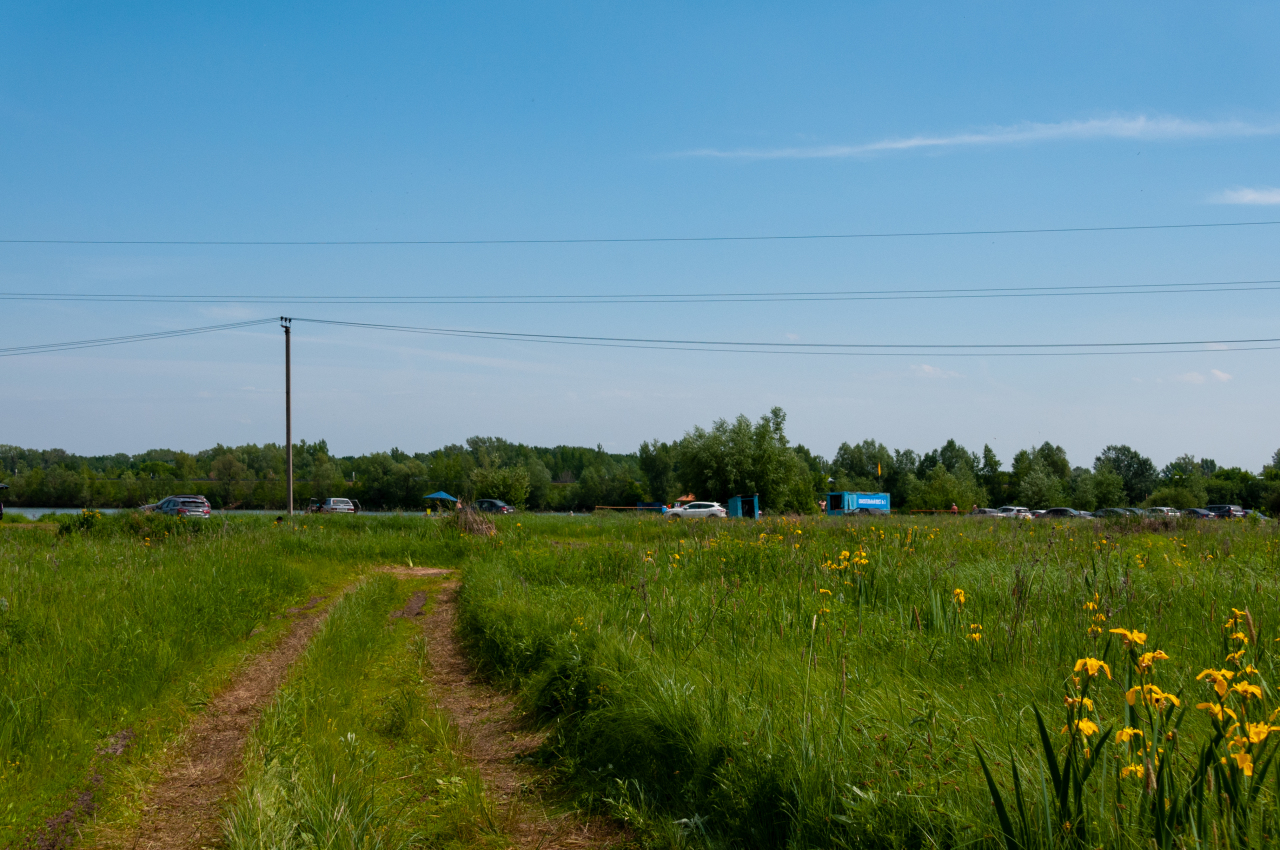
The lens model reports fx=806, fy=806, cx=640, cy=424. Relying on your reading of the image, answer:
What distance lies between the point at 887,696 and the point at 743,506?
56533 mm

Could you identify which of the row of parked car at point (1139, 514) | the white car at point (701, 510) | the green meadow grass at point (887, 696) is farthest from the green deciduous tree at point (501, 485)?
the green meadow grass at point (887, 696)

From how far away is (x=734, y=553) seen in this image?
448 inches

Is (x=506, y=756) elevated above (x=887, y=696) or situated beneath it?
situated beneath

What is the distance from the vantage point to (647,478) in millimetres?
107438

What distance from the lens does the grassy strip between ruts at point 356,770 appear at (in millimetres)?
3867

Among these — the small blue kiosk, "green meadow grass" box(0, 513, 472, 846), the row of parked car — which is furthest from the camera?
the small blue kiosk

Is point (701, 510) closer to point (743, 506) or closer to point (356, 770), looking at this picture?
point (743, 506)

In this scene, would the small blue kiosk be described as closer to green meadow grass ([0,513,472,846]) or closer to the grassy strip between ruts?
green meadow grass ([0,513,472,846])

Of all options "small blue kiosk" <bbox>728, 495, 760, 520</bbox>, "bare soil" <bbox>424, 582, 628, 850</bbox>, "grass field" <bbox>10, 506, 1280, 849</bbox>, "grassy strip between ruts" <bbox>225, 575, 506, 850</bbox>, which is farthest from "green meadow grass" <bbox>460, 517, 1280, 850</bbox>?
"small blue kiosk" <bbox>728, 495, 760, 520</bbox>

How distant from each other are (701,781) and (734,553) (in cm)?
Result: 752

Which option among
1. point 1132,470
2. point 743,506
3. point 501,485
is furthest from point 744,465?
point 1132,470

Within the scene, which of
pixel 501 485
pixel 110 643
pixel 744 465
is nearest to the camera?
pixel 110 643

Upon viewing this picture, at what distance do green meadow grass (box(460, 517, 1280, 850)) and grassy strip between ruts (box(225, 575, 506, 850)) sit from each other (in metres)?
0.73

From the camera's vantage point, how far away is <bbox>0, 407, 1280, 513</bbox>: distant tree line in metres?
67.4
